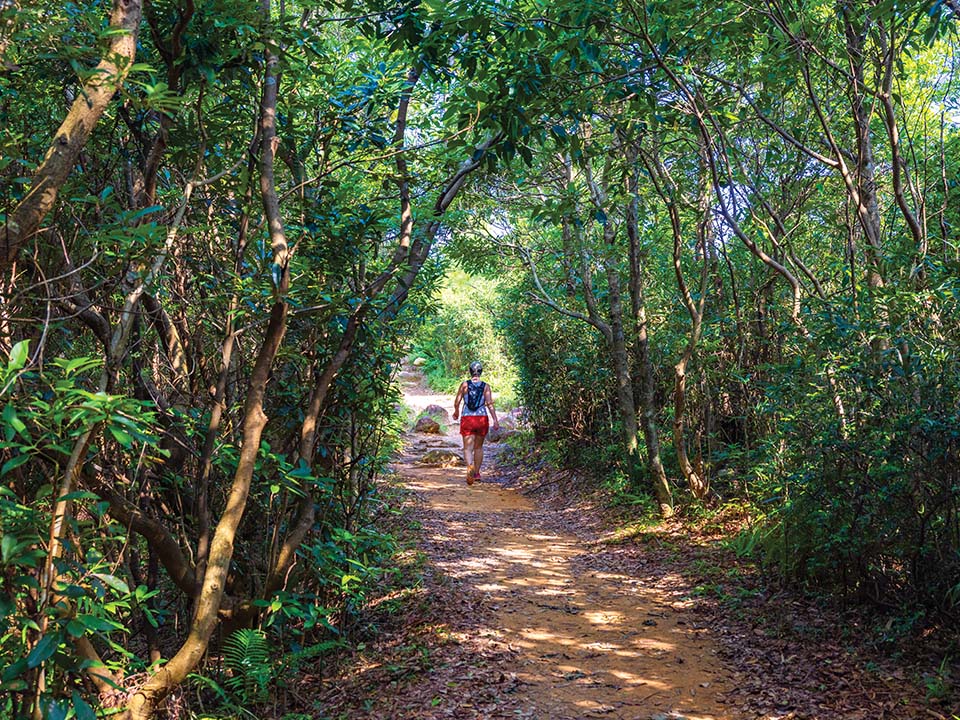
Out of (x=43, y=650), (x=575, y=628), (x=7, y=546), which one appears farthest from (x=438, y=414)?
(x=7, y=546)

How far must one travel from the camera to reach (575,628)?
602cm

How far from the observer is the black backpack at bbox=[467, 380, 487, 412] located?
11625 millimetres

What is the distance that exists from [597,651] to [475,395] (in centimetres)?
645

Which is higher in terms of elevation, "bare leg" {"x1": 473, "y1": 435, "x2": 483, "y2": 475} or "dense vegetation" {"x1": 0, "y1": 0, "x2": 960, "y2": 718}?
"dense vegetation" {"x1": 0, "y1": 0, "x2": 960, "y2": 718}

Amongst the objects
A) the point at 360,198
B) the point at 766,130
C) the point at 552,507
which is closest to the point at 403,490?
the point at 552,507

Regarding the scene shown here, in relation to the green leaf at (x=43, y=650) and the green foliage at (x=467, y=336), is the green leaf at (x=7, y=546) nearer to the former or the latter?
the green leaf at (x=43, y=650)

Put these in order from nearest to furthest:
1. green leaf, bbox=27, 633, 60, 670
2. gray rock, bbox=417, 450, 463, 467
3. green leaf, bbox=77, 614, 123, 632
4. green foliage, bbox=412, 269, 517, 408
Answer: green leaf, bbox=27, 633, 60, 670 < green leaf, bbox=77, 614, 123, 632 < gray rock, bbox=417, 450, 463, 467 < green foliage, bbox=412, 269, 517, 408

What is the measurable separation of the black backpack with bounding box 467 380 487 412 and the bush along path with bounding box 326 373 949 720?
333 cm

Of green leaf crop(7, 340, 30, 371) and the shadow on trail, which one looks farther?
the shadow on trail

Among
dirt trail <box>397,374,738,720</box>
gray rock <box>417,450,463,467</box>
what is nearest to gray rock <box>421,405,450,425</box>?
gray rock <box>417,450,463,467</box>

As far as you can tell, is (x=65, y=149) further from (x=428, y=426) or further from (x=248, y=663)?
(x=428, y=426)

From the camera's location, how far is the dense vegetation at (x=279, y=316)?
320cm

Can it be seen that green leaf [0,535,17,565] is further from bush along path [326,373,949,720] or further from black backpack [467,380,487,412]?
black backpack [467,380,487,412]

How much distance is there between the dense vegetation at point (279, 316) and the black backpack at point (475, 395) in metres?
4.81
